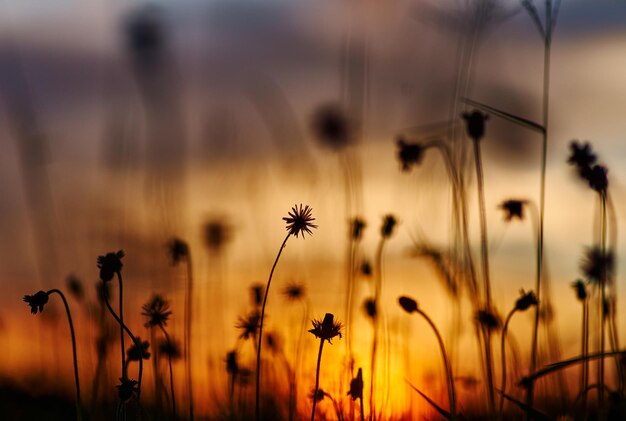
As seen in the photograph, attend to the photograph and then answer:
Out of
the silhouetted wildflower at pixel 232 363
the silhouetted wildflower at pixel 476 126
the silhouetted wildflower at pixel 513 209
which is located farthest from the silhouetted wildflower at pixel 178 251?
the silhouetted wildflower at pixel 513 209

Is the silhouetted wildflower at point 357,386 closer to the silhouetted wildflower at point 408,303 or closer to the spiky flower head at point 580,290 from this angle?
the silhouetted wildflower at point 408,303

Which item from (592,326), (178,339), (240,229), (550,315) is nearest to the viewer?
(592,326)

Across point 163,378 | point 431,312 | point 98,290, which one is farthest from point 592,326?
point 98,290

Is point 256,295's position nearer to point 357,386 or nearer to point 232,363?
point 232,363

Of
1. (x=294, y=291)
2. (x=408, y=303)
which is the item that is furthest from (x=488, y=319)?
(x=294, y=291)

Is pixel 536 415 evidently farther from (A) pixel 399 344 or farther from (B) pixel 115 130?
(B) pixel 115 130

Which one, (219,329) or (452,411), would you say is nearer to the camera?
(452,411)

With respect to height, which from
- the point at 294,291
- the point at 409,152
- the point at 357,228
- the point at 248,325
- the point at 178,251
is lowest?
the point at 248,325
